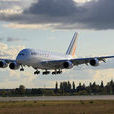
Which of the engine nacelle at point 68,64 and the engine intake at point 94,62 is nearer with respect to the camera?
the engine intake at point 94,62

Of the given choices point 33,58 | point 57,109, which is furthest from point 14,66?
point 57,109

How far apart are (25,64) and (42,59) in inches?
186

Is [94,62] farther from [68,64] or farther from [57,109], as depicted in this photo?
[57,109]

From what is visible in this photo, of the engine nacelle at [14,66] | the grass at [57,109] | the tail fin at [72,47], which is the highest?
the tail fin at [72,47]

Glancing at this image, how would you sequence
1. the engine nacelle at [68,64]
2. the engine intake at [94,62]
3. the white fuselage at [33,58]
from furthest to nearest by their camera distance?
the engine nacelle at [68,64]
the engine intake at [94,62]
the white fuselage at [33,58]

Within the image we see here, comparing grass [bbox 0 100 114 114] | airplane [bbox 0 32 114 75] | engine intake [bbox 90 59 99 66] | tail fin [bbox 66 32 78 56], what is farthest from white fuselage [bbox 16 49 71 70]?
tail fin [bbox 66 32 78 56]

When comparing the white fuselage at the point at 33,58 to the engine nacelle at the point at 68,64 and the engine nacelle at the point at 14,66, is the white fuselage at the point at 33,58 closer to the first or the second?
the engine nacelle at the point at 14,66

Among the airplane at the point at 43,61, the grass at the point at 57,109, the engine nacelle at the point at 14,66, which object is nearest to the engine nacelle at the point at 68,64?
the airplane at the point at 43,61

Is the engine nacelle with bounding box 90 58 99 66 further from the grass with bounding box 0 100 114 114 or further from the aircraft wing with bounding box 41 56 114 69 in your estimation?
the grass with bounding box 0 100 114 114

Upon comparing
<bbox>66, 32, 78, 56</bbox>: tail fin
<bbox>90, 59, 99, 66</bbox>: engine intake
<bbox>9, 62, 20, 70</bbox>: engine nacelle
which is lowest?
<bbox>9, 62, 20, 70</bbox>: engine nacelle

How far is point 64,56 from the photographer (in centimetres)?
10338

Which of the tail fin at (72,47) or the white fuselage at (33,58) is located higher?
the tail fin at (72,47)

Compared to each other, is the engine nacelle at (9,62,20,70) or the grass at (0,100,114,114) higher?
the engine nacelle at (9,62,20,70)

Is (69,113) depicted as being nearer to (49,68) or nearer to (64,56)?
(49,68)
